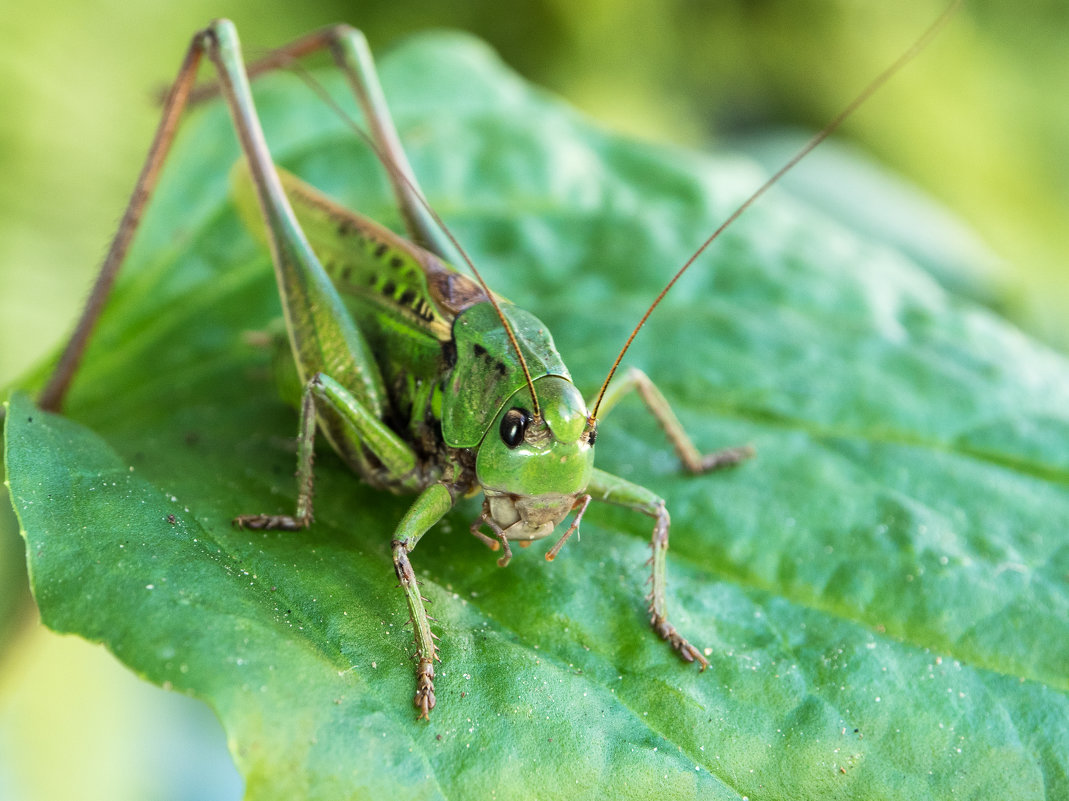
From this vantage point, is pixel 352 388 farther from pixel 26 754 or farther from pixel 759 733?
pixel 26 754

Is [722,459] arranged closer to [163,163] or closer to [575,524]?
[575,524]

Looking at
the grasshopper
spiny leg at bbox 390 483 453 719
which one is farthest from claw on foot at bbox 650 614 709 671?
spiny leg at bbox 390 483 453 719

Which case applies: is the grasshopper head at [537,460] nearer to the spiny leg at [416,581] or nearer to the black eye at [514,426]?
the black eye at [514,426]

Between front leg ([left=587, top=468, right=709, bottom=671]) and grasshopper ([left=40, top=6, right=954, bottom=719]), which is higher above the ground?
grasshopper ([left=40, top=6, right=954, bottom=719])

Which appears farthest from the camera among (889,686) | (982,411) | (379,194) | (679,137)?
(679,137)

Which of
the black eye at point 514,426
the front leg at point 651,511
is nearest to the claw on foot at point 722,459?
the front leg at point 651,511

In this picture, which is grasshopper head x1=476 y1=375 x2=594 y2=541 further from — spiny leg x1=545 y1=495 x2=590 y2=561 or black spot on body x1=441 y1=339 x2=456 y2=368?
black spot on body x1=441 y1=339 x2=456 y2=368

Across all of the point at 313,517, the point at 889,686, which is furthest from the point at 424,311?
the point at 889,686
